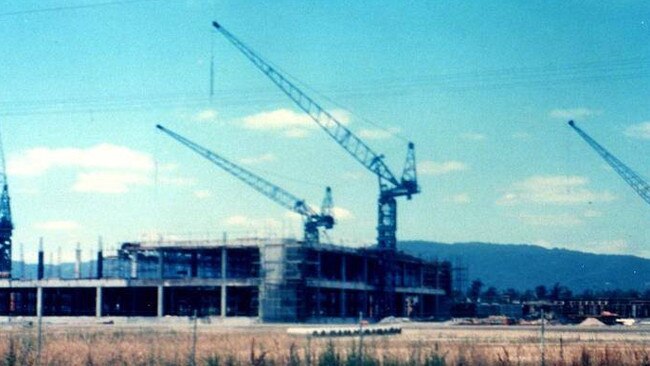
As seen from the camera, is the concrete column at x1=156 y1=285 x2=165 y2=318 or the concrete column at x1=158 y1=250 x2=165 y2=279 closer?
the concrete column at x1=156 y1=285 x2=165 y2=318

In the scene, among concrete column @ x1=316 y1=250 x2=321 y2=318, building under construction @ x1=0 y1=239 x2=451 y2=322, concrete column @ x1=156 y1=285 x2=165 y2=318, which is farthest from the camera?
concrete column @ x1=156 y1=285 x2=165 y2=318

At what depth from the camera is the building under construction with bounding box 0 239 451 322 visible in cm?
12006

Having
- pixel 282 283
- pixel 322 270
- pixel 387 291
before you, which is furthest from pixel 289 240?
pixel 387 291

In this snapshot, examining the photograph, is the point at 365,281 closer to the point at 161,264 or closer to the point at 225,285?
the point at 225,285

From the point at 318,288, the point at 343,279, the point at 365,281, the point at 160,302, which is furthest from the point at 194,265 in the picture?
the point at 365,281

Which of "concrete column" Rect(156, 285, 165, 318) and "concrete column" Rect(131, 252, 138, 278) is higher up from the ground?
"concrete column" Rect(131, 252, 138, 278)

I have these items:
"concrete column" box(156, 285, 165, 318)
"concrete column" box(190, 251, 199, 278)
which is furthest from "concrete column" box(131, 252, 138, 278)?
"concrete column" box(156, 285, 165, 318)

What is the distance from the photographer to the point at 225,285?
122 m

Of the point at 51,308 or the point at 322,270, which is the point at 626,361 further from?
the point at 51,308

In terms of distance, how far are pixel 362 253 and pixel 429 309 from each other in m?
34.4

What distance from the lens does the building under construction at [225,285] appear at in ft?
394

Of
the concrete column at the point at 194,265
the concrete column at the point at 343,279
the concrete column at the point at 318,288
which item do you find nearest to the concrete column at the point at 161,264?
the concrete column at the point at 194,265

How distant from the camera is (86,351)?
3544cm

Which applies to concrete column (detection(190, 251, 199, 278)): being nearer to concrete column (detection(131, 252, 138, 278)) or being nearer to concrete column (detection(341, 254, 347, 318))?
concrete column (detection(131, 252, 138, 278))
